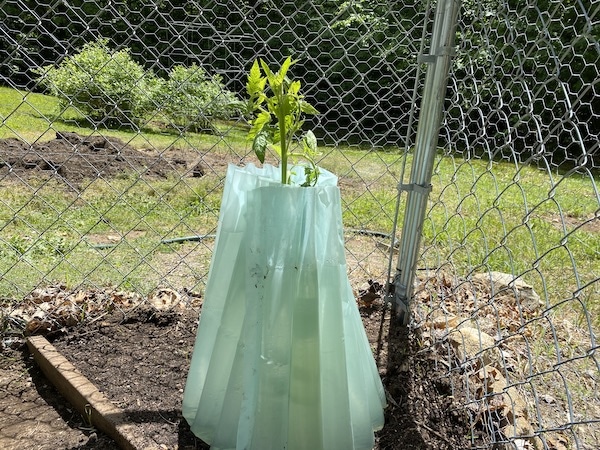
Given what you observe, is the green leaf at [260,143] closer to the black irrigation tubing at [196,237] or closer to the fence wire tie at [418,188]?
the fence wire tie at [418,188]

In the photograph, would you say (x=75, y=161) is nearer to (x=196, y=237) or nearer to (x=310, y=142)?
(x=196, y=237)

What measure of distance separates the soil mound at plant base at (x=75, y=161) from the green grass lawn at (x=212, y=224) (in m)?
0.24

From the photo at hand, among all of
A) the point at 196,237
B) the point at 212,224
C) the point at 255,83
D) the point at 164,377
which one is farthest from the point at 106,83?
the point at 255,83

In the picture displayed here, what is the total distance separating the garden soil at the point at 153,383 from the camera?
1.71m

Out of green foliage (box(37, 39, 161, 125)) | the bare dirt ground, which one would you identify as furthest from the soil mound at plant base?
the bare dirt ground

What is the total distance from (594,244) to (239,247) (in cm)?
341

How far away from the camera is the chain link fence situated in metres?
1.76

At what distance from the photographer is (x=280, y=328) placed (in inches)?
55.7

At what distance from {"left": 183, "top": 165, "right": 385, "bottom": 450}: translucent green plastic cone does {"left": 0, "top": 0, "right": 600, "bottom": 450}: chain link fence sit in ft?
1.57

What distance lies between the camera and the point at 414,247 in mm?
2029

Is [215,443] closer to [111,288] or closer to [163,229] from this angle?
[111,288]

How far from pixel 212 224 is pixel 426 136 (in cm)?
230

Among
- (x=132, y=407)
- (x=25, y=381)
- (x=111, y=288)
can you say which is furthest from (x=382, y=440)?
(x=111, y=288)

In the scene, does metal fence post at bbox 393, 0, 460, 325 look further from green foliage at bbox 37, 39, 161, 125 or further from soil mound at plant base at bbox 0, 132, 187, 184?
green foliage at bbox 37, 39, 161, 125
